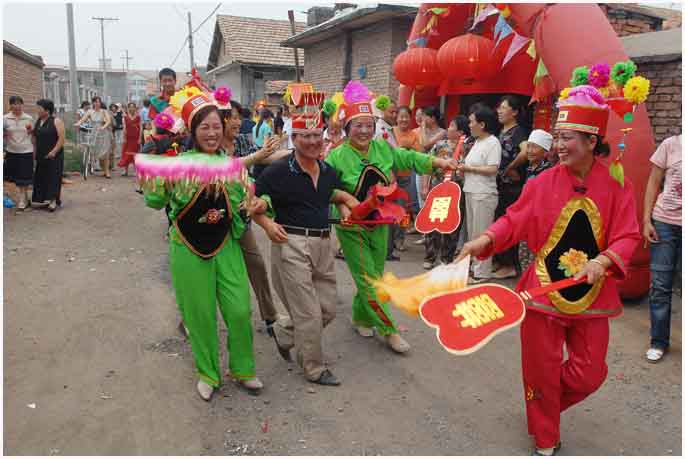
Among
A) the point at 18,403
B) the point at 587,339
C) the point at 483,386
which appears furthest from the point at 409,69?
the point at 18,403

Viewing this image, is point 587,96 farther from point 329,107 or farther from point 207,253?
point 207,253

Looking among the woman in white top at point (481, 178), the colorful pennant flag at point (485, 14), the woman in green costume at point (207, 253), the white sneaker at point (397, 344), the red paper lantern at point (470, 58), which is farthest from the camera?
the colorful pennant flag at point (485, 14)

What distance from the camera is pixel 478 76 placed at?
6887 mm

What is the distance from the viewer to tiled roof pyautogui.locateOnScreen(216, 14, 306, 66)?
23156 mm

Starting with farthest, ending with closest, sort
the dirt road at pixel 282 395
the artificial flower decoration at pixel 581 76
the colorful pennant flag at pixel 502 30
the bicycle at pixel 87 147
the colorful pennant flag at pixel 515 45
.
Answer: the bicycle at pixel 87 147, the colorful pennant flag at pixel 502 30, the colorful pennant flag at pixel 515 45, the dirt road at pixel 282 395, the artificial flower decoration at pixel 581 76

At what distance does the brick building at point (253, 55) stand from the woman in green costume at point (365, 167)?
19.2 meters

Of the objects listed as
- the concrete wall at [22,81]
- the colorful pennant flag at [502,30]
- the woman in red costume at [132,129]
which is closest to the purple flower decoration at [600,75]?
the colorful pennant flag at [502,30]

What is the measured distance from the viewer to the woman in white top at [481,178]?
5812 millimetres

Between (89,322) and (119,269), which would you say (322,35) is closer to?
(119,269)

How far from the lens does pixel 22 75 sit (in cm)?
1898

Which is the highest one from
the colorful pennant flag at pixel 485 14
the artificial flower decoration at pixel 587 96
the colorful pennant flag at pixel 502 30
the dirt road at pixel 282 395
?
the colorful pennant flag at pixel 485 14

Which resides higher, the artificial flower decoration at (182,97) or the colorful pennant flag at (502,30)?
the colorful pennant flag at (502,30)

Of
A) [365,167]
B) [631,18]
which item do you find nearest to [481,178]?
[365,167]

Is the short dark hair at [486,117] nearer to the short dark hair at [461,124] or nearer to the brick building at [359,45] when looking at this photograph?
the short dark hair at [461,124]
